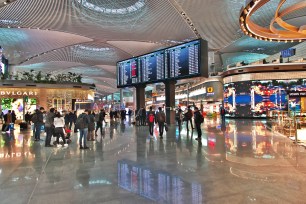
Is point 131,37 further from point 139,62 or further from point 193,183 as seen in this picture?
point 193,183

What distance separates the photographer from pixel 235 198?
3955 mm

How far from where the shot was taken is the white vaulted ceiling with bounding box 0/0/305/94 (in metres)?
16.6

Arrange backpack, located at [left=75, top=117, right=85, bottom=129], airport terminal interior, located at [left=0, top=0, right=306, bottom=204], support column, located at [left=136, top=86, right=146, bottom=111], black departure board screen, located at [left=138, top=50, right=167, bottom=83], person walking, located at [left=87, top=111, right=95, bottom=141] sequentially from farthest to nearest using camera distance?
support column, located at [left=136, top=86, right=146, bottom=111] → black departure board screen, located at [left=138, top=50, right=167, bottom=83] → person walking, located at [left=87, top=111, right=95, bottom=141] → backpack, located at [left=75, top=117, right=85, bottom=129] → airport terminal interior, located at [left=0, top=0, right=306, bottom=204]

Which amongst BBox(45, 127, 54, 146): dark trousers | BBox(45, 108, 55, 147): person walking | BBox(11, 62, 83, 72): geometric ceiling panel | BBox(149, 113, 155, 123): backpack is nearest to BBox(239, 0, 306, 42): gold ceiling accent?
BBox(149, 113, 155, 123): backpack

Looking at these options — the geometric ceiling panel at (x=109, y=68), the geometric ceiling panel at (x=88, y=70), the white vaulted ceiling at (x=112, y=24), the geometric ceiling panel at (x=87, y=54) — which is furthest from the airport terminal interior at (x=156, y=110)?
the geometric ceiling panel at (x=88, y=70)

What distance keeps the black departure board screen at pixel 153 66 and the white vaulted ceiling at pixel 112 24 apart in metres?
2.63

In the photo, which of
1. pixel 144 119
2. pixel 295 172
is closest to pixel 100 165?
pixel 295 172

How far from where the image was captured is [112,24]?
19344 millimetres

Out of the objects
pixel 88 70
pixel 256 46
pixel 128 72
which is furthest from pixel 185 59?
pixel 88 70

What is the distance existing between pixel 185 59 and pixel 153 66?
3.24 m

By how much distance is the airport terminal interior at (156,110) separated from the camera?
4.74 m

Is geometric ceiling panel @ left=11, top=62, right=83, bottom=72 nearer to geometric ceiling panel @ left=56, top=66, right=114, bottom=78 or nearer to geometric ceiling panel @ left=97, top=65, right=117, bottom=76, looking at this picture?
geometric ceiling panel @ left=56, top=66, right=114, bottom=78

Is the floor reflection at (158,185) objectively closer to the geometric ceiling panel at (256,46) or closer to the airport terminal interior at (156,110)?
the airport terminal interior at (156,110)

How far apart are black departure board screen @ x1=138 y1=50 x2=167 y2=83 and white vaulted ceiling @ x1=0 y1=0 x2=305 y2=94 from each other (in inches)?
103
